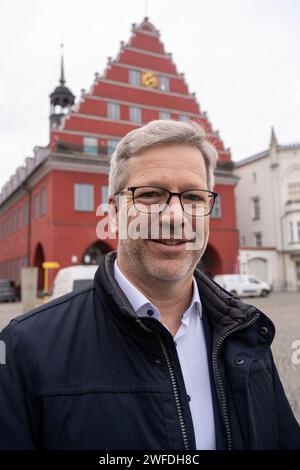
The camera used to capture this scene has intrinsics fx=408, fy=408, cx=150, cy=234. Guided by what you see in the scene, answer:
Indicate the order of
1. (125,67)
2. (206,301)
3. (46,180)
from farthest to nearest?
1. (125,67)
2. (46,180)
3. (206,301)

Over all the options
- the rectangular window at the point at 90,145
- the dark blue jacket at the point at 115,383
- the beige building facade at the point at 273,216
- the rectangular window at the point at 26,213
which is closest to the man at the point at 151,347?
the dark blue jacket at the point at 115,383

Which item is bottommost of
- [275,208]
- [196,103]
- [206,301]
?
[206,301]

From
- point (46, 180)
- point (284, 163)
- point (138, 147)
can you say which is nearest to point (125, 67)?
point (46, 180)

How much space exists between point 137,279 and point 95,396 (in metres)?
0.50

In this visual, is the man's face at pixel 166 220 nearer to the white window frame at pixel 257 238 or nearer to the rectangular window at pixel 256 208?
the white window frame at pixel 257 238

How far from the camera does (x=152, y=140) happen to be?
5.71 ft

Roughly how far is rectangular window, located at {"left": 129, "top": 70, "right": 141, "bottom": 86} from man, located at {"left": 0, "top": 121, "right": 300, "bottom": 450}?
78.6 ft

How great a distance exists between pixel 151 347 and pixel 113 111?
2334 cm

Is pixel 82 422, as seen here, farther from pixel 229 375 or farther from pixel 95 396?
pixel 229 375

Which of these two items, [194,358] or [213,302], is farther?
[213,302]

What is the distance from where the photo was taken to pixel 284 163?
3256cm

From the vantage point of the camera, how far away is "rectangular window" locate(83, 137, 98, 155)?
2226 centimetres

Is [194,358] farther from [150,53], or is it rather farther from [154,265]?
[150,53]

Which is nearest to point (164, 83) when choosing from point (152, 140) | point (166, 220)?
point (152, 140)
